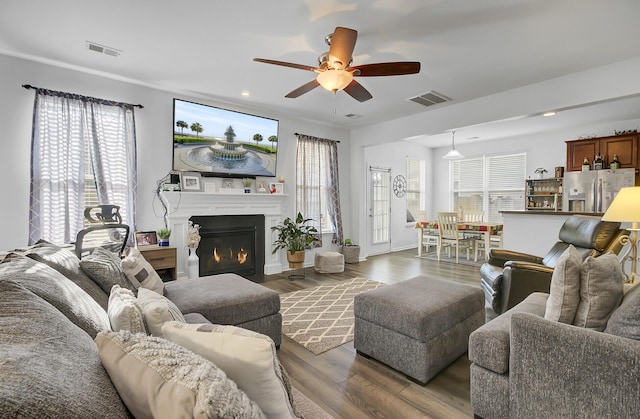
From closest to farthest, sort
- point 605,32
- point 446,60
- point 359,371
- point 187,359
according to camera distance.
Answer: point 187,359
point 359,371
point 605,32
point 446,60

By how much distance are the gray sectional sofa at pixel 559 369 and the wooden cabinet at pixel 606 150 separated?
234 inches

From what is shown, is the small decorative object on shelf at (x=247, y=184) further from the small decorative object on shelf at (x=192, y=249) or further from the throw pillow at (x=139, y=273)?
the throw pillow at (x=139, y=273)

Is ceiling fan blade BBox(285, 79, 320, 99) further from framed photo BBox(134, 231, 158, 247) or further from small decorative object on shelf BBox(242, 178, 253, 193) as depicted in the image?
framed photo BBox(134, 231, 158, 247)

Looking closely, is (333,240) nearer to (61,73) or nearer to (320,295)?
(320,295)

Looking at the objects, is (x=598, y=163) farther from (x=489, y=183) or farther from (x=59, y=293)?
(x=59, y=293)

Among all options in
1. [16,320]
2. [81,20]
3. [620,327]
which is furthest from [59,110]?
[620,327]

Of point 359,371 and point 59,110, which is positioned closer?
point 359,371

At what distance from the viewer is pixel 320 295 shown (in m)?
3.84

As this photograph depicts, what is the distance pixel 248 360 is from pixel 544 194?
25.6 feet

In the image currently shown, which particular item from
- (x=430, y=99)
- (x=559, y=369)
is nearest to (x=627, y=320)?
(x=559, y=369)

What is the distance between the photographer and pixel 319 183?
5.69m

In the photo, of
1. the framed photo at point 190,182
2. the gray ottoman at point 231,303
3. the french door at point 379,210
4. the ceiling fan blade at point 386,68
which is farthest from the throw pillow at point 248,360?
the french door at point 379,210

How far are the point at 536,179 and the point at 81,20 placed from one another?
26.6ft

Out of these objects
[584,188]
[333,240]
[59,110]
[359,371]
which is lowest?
[359,371]
